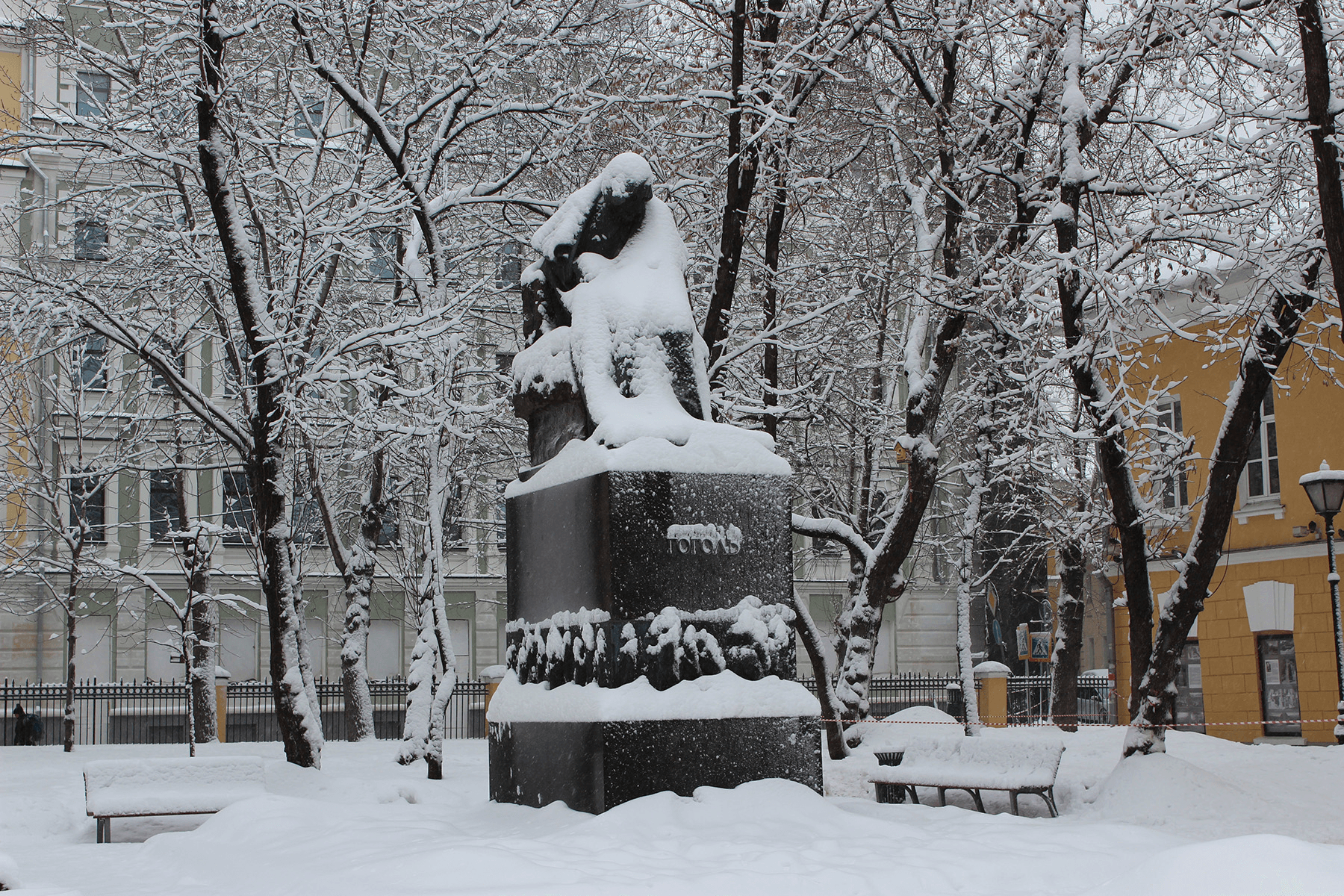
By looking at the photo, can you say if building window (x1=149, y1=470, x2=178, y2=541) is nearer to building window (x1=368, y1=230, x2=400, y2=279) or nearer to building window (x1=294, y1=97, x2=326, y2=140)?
building window (x1=368, y1=230, x2=400, y2=279)

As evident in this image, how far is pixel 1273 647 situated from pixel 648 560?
18.9 meters

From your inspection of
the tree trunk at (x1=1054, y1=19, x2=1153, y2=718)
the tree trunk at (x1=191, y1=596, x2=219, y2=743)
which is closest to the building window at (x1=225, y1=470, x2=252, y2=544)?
the tree trunk at (x1=191, y1=596, x2=219, y2=743)

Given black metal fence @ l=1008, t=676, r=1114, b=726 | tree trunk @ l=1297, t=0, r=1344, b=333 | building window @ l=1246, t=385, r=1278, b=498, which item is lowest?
black metal fence @ l=1008, t=676, r=1114, b=726

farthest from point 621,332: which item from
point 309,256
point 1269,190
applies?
point 309,256

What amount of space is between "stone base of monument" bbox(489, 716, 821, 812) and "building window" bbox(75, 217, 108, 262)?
1245 centimetres

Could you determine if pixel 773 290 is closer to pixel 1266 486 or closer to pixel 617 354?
pixel 617 354

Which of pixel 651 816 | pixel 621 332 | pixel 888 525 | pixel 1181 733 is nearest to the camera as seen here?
pixel 651 816

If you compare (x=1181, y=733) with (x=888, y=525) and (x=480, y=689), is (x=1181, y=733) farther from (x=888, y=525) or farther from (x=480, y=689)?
(x=480, y=689)

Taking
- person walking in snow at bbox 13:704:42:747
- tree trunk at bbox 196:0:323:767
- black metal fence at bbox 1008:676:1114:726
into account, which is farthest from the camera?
black metal fence at bbox 1008:676:1114:726

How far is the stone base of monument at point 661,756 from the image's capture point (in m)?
5.79

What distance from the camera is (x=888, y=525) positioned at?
14.8 meters

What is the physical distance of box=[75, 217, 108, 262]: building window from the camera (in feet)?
55.4

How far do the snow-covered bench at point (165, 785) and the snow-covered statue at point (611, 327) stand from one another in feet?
16.4

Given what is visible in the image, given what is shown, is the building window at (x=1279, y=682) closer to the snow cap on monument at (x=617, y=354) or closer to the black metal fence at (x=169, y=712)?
the black metal fence at (x=169, y=712)
